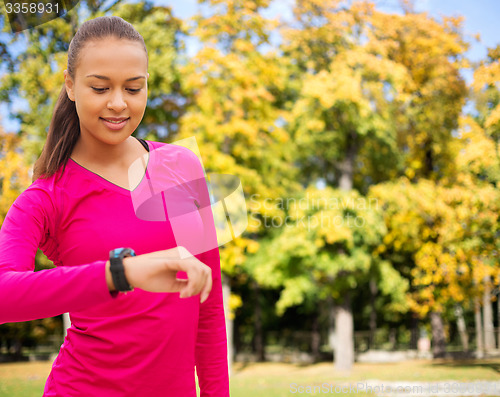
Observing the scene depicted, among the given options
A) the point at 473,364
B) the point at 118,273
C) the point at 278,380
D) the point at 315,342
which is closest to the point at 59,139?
the point at 118,273

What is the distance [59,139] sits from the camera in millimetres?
1176

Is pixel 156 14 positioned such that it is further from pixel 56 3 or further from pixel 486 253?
pixel 56 3

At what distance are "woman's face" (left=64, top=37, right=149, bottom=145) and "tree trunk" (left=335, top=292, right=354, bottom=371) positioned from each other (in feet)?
59.7

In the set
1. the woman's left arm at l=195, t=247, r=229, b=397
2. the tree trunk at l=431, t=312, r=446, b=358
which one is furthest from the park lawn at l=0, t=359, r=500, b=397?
the woman's left arm at l=195, t=247, r=229, b=397

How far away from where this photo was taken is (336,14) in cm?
1725

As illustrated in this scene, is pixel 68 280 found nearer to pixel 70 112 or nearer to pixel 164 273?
pixel 164 273

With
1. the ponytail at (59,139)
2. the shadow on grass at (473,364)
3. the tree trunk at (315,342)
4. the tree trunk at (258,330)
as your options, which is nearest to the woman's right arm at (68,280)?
the ponytail at (59,139)

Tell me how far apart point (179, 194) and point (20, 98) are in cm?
1566

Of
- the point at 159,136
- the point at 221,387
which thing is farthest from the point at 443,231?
the point at 221,387

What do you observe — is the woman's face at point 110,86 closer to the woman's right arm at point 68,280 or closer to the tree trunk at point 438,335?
the woman's right arm at point 68,280

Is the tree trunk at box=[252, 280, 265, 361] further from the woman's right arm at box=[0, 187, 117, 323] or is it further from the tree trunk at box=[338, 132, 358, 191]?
the woman's right arm at box=[0, 187, 117, 323]

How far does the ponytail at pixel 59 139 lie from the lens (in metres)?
1.13

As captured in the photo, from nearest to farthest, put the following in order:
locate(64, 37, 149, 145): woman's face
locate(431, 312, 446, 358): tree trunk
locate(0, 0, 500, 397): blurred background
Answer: locate(64, 37, 149, 145): woman's face, locate(0, 0, 500, 397): blurred background, locate(431, 312, 446, 358): tree trunk

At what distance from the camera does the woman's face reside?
3.41 ft
